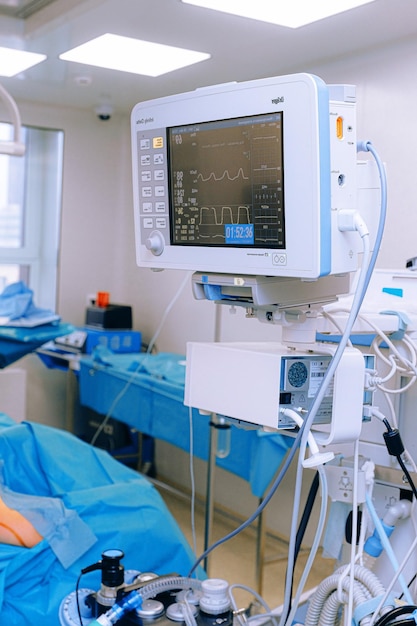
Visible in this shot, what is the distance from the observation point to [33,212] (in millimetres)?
5121

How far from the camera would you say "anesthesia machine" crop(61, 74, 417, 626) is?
3.96ft

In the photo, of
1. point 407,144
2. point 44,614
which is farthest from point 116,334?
point 44,614

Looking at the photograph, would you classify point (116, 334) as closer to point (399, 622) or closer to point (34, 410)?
point (34, 410)

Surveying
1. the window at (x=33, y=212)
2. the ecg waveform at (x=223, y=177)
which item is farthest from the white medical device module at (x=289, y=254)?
the window at (x=33, y=212)

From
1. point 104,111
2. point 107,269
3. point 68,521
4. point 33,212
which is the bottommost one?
point 68,521

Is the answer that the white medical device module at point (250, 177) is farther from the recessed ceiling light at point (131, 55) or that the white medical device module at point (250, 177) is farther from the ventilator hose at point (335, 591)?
the recessed ceiling light at point (131, 55)

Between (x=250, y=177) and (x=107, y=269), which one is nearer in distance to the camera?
(x=250, y=177)

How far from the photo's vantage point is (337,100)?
1223 mm

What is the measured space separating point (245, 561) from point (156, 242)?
8.51 feet

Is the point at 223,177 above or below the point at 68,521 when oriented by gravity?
above

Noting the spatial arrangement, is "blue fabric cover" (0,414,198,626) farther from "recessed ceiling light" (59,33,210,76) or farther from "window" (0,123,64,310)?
"window" (0,123,64,310)

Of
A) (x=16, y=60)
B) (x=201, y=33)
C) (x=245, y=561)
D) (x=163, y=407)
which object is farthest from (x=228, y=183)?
(x=16, y=60)

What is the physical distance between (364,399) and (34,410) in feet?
12.9

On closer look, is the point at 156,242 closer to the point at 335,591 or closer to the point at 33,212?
the point at 335,591
